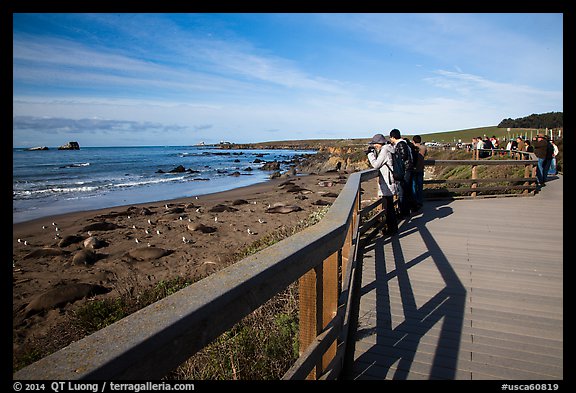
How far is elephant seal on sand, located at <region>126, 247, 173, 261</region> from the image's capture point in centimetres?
914

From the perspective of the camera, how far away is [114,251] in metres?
10.1

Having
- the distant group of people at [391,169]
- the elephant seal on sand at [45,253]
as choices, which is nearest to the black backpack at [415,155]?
the distant group of people at [391,169]

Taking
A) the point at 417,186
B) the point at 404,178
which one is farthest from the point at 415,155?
the point at 404,178

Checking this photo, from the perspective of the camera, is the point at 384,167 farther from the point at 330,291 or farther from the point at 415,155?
the point at 330,291

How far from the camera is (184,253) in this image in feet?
31.2

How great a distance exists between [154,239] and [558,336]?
10.2 m


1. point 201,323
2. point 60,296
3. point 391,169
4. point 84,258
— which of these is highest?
point 391,169

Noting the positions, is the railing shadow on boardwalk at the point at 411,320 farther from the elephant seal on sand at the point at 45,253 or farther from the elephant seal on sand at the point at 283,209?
the elephant seal on sand at the point at 283,209

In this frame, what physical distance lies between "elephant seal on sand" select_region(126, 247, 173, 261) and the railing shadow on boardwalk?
587cm

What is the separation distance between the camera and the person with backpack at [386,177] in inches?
260

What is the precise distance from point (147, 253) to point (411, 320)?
7391mm
